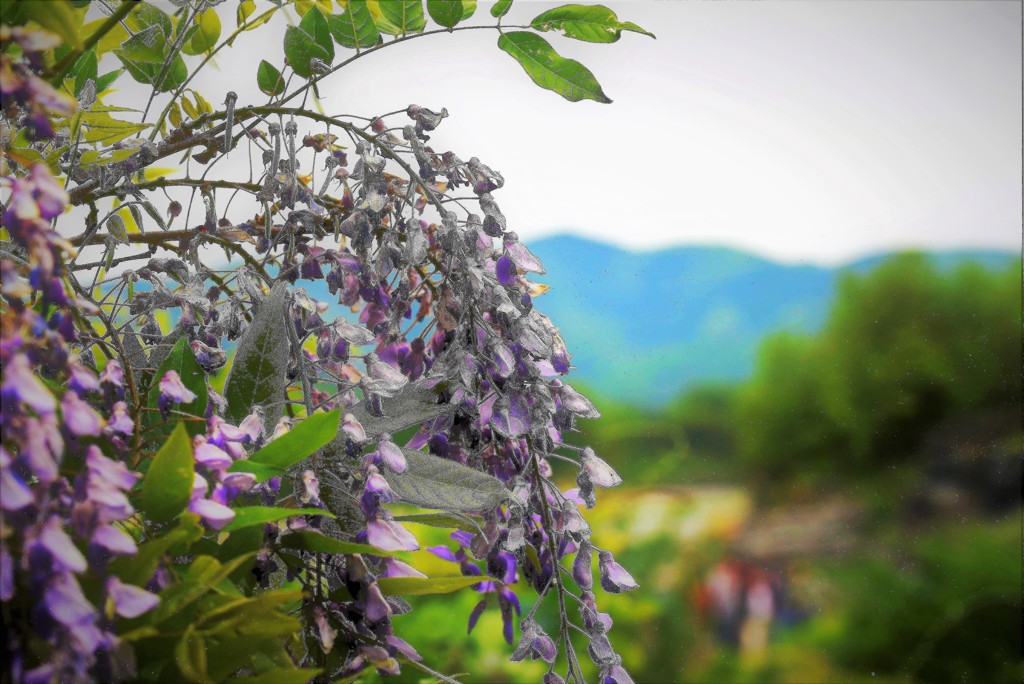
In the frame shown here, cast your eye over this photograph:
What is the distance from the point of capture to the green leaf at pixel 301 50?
392mm

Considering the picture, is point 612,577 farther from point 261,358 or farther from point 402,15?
point 402,15

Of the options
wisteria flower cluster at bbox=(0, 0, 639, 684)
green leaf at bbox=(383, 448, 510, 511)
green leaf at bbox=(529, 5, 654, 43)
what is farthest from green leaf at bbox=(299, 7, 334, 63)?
green leaf at bbox=(383, 448, 510, 511)

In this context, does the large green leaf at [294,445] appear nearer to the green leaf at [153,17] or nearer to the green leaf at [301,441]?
the green leaf at [301,441]

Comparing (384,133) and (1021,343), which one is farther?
(1021,343)

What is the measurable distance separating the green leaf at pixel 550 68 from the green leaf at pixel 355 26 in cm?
7

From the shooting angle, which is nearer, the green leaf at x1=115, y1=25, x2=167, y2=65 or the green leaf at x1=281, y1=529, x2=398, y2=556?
Answer: the green leaf at x1=281, y1=529, x2=398, y2=556

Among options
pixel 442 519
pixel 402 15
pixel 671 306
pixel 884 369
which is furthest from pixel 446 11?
pixel 884 369

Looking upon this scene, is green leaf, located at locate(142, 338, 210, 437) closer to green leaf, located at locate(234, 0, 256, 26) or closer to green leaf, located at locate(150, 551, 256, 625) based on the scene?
green leaf, located at locate(150, 551, 256, 625)

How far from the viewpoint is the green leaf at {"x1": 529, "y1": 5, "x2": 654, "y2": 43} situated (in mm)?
368

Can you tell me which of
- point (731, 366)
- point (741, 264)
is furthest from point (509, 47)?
point (731, 366)

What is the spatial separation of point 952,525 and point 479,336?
1.52 meters

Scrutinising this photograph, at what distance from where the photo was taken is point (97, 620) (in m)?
0.20

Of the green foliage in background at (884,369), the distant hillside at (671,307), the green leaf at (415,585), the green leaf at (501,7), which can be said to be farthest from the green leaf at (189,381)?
the green foliage in background at (884,369)

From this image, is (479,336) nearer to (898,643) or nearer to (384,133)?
(384,133)
